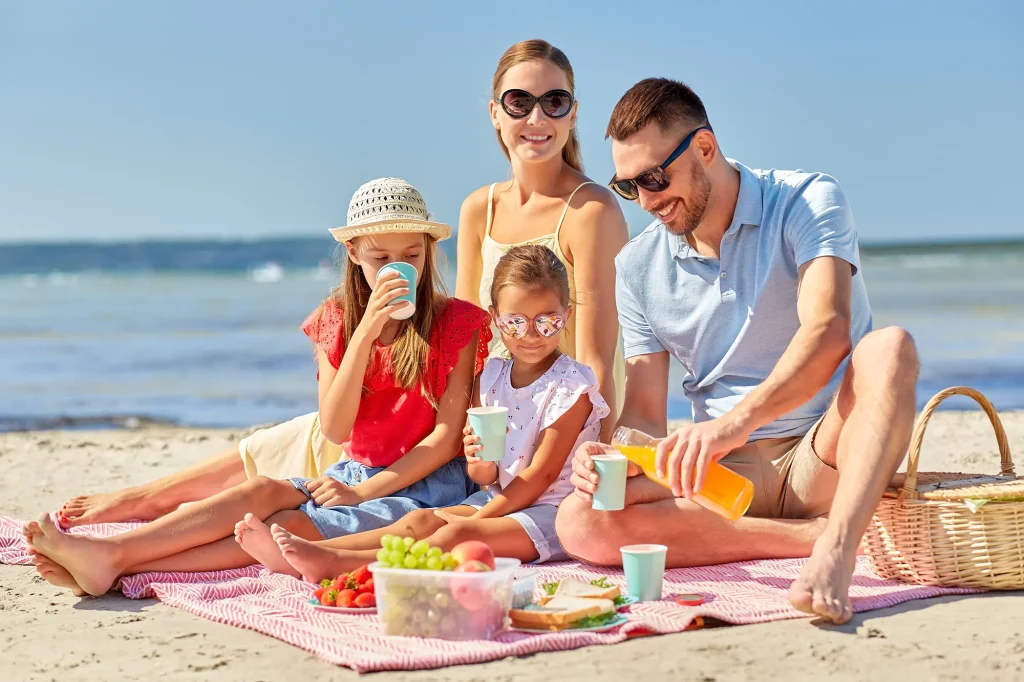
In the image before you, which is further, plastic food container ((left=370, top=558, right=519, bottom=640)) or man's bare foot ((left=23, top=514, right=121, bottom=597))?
man's bare foot ((left=23, top=514, right=121, bottom=597))

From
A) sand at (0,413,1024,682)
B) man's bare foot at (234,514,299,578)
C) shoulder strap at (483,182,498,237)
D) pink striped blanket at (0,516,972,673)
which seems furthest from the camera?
shoulder strap at (483,182,498,237)

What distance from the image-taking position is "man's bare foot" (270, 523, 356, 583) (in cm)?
365

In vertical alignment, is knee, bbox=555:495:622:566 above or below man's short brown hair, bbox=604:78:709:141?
below

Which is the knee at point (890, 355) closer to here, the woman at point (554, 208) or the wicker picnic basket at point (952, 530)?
the wicker picnic basket at point (952, 530)

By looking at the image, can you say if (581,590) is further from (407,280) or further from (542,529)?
(407,280)

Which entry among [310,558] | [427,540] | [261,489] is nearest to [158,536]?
[261,489]

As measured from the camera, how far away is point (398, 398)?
14.6 feet

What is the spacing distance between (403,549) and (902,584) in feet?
5.16

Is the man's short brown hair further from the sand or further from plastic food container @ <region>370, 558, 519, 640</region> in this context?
the sand

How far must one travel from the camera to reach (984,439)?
269 inches

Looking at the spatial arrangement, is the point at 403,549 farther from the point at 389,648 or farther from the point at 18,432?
the point at 18,432

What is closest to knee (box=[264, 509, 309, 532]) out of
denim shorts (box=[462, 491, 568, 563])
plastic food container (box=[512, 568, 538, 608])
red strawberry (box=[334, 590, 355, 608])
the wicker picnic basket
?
red strawberry (box=[334, 590, 355, 608])

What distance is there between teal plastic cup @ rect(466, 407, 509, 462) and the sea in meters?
1.08

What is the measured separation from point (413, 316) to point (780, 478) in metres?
1.49
